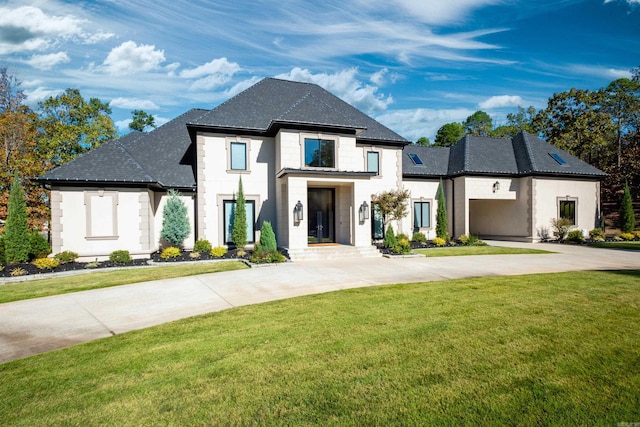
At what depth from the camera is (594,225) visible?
2183 cm

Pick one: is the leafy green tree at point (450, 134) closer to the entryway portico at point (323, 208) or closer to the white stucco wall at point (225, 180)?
the entryway portico at point (323, 208)

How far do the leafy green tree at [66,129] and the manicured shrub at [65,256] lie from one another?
12.9m

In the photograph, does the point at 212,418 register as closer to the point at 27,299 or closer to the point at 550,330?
the point at 550,330

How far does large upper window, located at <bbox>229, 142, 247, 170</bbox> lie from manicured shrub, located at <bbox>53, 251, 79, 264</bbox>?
7652mm

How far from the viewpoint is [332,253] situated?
46.2ft

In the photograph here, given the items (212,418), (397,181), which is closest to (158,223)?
(397,181)

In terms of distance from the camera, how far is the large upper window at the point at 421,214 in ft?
68.5

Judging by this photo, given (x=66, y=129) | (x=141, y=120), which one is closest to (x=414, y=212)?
(x=66, y=129)

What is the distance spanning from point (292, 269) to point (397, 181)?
33.6 ft

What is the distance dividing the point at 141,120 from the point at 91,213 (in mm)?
26463

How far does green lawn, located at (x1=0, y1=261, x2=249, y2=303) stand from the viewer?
346 inches

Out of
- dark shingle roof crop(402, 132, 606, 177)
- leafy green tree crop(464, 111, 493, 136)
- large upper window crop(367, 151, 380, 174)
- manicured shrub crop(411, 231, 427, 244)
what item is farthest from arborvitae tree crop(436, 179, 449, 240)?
leafy green tree crop(464, 111, 493, 136)

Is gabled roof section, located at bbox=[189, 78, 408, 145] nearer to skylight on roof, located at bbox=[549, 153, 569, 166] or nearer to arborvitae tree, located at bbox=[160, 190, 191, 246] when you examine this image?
arborvitae tree, located at bbox=[160, 190, 191, 246]

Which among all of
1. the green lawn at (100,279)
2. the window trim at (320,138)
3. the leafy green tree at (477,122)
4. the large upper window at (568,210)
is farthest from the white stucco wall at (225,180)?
the leafy green tree at (477,122)
